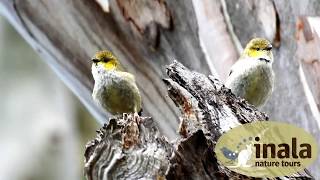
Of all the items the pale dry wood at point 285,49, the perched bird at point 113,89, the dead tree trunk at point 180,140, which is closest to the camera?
the dead tree trunk at point 180,140

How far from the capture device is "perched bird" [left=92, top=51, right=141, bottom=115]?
7.90ft

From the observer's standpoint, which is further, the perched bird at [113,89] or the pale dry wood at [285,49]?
the perched bird at [113,89]

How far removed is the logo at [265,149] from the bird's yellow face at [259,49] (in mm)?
624

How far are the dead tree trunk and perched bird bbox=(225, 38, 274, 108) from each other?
0.60 meters

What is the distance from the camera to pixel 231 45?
97.8 inches

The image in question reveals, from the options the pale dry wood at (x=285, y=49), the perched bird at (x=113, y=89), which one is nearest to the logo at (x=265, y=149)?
the pale dry wood at (x=285, y=49)

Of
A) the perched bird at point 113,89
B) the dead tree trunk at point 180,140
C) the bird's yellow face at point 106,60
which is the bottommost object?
the dead tree trunk at point 180,140

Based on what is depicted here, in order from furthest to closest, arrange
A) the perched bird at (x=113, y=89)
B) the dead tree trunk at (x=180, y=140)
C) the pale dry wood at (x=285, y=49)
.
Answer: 1. the perched bird at (x=113, y=89)
2. the pale dry wood at (x=285, y=49)
3. the dead tree trunk at (x=180, y=140)

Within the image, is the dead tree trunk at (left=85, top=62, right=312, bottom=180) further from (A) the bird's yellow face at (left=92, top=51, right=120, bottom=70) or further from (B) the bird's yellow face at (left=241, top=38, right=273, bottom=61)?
(A) the bird's yellow face at (left=92, top=51, right=120, bottom=70)

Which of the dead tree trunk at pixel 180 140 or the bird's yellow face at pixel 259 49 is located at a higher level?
the bird's yellow face at pixel 259 49

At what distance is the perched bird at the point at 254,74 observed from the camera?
227cm

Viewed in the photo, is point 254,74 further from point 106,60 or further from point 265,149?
point 265,149

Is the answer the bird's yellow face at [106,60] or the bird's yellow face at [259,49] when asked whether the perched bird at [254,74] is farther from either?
the bird's yellow face at [106,60]

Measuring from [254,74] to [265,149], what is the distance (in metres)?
0.73
